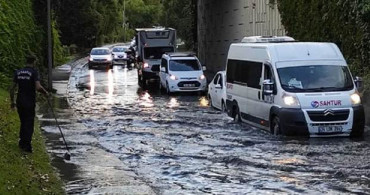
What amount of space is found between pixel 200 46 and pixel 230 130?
35.2m

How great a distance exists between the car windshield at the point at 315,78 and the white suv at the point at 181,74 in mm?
15282

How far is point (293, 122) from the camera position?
52.3ft

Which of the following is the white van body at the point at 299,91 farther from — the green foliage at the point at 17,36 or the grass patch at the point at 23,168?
the green foliage at the point at 17,36

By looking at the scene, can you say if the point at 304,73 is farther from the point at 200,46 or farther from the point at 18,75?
the point at 200,46

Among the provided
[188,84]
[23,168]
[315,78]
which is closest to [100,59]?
[188,84]

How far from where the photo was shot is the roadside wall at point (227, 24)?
3447 centimetres

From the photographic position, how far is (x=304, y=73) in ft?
55.2

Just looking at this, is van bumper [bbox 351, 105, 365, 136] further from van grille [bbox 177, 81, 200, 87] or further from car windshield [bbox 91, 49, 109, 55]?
car windshield [bbox 91, 49, 109, 55]

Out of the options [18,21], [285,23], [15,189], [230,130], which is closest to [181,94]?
[285,23]

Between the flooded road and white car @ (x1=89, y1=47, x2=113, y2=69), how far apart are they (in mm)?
33136

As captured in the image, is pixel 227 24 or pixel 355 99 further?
pixel 227 24

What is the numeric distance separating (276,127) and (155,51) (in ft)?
80.7

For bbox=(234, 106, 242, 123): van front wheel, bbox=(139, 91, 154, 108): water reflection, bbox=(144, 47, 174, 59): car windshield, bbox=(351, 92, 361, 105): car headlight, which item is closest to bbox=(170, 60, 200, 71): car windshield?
bbox=(139, 91, 154, 108): water reflection

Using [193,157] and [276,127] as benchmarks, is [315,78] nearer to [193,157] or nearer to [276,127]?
[276,127]
